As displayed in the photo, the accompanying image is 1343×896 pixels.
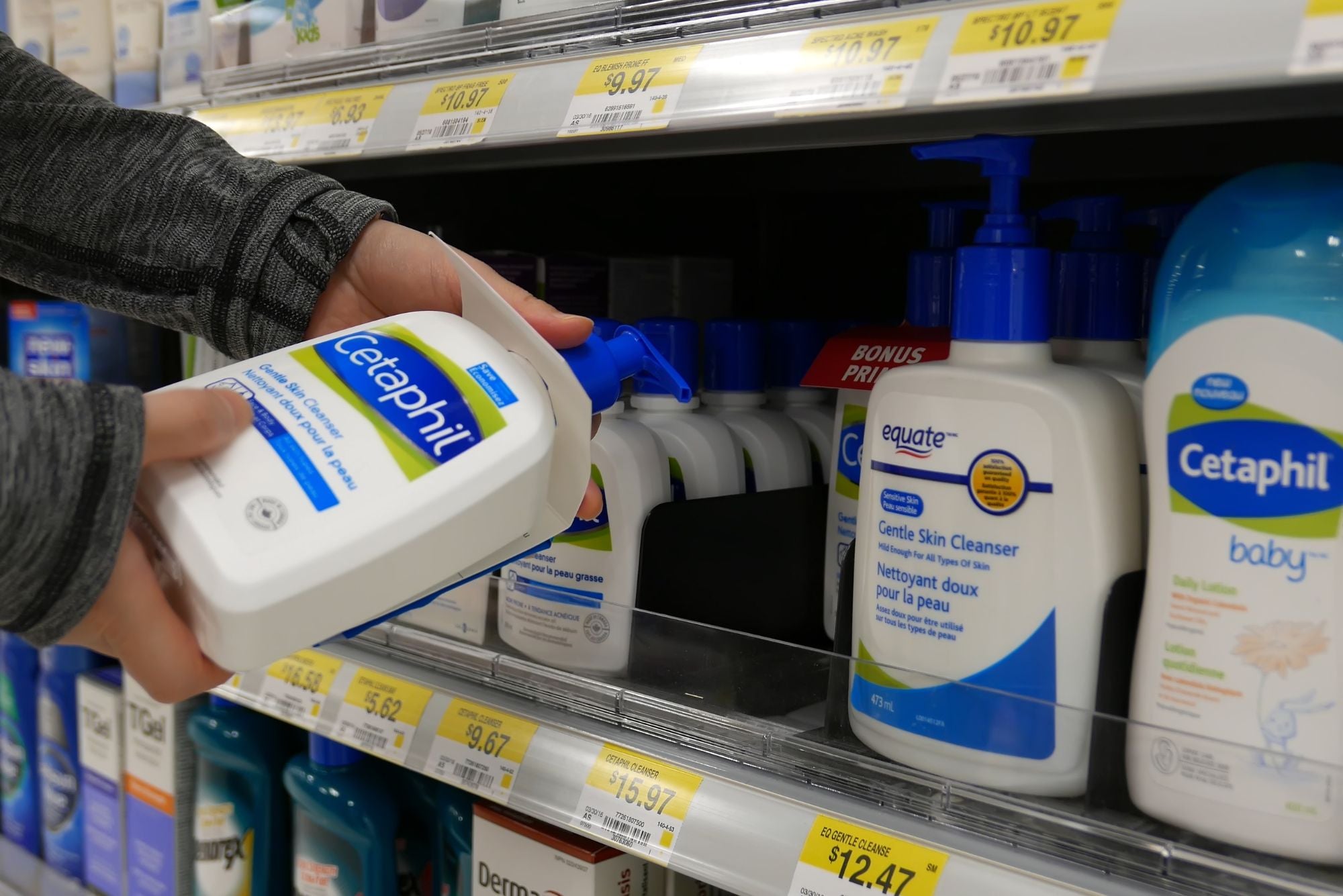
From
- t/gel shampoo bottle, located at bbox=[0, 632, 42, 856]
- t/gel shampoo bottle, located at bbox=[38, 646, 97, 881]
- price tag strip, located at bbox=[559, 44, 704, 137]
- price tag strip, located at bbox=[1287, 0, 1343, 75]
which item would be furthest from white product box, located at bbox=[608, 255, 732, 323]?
t/gel shampoo bottle, located at bbox=[0, 632, 42, 856]

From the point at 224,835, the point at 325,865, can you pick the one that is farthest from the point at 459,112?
the point at 224,835

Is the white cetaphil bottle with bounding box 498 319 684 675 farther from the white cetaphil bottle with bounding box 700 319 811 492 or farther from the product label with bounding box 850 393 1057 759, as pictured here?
the product label with bounding box 850 393 1057 759

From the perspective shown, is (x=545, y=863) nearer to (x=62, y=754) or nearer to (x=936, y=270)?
(x=936, y=270)

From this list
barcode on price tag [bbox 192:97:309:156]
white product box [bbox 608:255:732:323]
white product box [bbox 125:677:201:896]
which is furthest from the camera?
white product box [bbox 125:677:201:896]

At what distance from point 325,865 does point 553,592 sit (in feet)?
1.44

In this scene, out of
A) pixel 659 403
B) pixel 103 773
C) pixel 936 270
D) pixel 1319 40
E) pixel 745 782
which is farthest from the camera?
pixel 103 773

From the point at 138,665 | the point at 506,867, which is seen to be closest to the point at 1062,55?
the point at 138,665

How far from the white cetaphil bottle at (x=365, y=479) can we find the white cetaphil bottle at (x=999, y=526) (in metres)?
0.21

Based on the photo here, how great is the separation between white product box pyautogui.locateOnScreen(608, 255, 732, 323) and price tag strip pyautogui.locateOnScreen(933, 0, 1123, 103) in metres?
0.62

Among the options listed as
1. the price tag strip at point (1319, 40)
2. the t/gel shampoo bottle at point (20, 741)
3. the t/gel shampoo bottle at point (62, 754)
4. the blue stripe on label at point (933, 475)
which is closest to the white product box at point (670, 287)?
the blue stripe on label at point (933, 475)

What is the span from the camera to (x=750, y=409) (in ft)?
3.31

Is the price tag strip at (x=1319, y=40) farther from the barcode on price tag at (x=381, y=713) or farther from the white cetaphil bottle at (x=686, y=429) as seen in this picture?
the barcode on price tag at (x=381, y=713)

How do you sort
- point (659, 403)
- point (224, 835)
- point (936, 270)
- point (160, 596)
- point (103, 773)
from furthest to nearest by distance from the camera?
1. point (103, 773)
2. point (224, 835)
3. point (659, 403)
4. point (936, 270)
5. point (160, 596)

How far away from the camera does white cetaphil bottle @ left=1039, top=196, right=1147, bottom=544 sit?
0.76 meters
